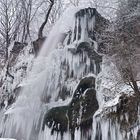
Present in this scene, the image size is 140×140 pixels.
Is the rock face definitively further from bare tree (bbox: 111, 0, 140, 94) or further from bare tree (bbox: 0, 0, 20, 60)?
bare tree (bbox: 0, 0, 20, 60)

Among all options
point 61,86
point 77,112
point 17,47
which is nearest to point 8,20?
point 17,47

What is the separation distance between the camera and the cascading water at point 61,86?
26.4 ft

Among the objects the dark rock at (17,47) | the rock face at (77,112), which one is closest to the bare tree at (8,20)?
the dark rock at (17,47)

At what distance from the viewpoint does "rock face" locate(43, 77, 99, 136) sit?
294 inches

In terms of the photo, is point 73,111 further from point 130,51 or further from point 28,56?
point 28,56

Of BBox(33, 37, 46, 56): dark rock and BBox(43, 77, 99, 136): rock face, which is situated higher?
BBox(33, 37, 46, 56): dark rock

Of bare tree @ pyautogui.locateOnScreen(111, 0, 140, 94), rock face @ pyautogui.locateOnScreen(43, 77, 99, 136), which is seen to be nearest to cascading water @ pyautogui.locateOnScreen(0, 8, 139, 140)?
rock face @ pyautogui.locateOnScreen(43, 77, 99, 136)

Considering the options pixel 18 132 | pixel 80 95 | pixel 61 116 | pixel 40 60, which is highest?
pixel 40 60

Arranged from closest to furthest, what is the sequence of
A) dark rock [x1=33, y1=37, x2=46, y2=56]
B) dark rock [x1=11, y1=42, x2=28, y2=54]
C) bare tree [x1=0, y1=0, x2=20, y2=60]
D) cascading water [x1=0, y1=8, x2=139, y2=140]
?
cascading water [x1=0, y1=8, x2=139, y2=140], dark rock [x1=33, y1=37, x2=46, y2=56], dark rock [x1=11, y1=42, x2=28, y2=54], bare tree [x1=0, y1=0, x2=20, y2=60]

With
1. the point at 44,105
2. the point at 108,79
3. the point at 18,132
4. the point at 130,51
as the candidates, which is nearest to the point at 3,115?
the point at 18,132

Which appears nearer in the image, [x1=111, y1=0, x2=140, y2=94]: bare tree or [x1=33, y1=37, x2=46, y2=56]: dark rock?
[x1=111, y1=0, x2=140, y2=94]: bare tree

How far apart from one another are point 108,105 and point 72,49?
11.7ft

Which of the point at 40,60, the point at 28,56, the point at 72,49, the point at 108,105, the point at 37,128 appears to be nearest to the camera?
the point at 108,105

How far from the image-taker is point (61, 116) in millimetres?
8297
